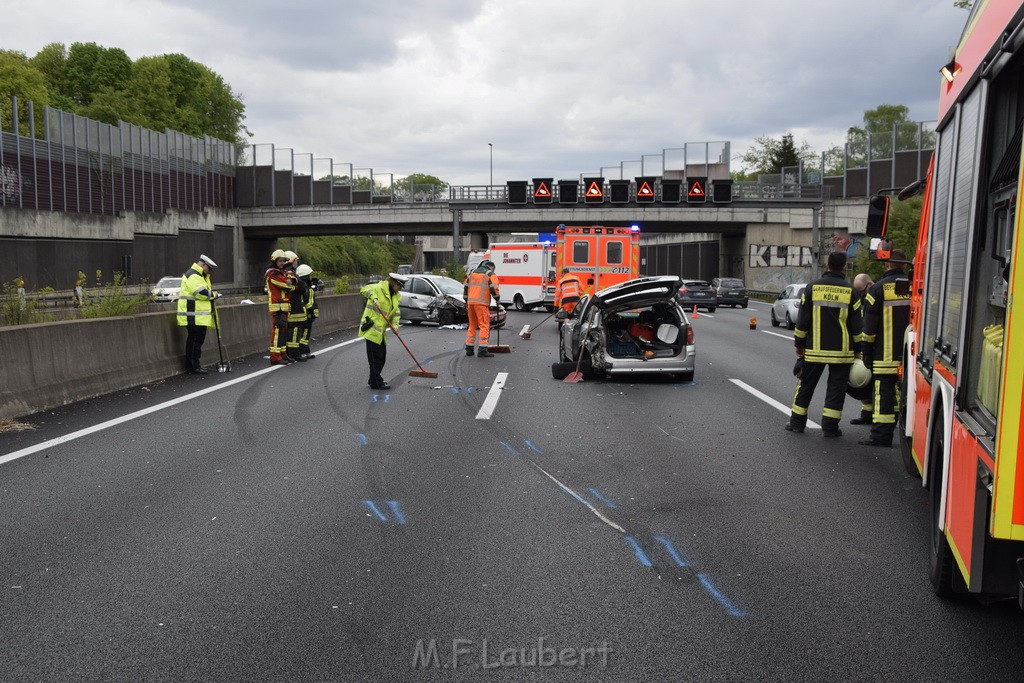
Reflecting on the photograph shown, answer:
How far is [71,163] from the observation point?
1791 inches

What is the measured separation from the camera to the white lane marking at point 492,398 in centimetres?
1136

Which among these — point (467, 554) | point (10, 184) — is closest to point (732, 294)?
point (10, 184)

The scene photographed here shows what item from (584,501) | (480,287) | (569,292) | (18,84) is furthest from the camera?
(18,84)

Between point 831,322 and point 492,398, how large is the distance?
15.0 ft

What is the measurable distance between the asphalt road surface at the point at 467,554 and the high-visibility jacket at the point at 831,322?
877 mm

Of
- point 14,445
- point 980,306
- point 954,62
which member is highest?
point 954,62

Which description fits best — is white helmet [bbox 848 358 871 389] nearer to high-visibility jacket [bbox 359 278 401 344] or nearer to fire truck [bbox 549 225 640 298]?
high-visibility jacket [bbox 359 278 401 344]

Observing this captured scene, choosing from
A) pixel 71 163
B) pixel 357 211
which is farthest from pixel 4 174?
pixel 357 211

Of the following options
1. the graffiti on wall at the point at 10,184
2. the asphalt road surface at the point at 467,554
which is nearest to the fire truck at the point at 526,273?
the graffiti on wall at the point at 10,184

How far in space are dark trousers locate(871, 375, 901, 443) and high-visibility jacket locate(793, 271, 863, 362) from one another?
1.71 feet

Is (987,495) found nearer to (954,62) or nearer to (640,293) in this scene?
(954,62)

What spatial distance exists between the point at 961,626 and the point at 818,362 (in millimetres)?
5404

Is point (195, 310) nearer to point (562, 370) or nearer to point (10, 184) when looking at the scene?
point (562, 370)

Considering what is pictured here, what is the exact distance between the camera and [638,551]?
232 inches
